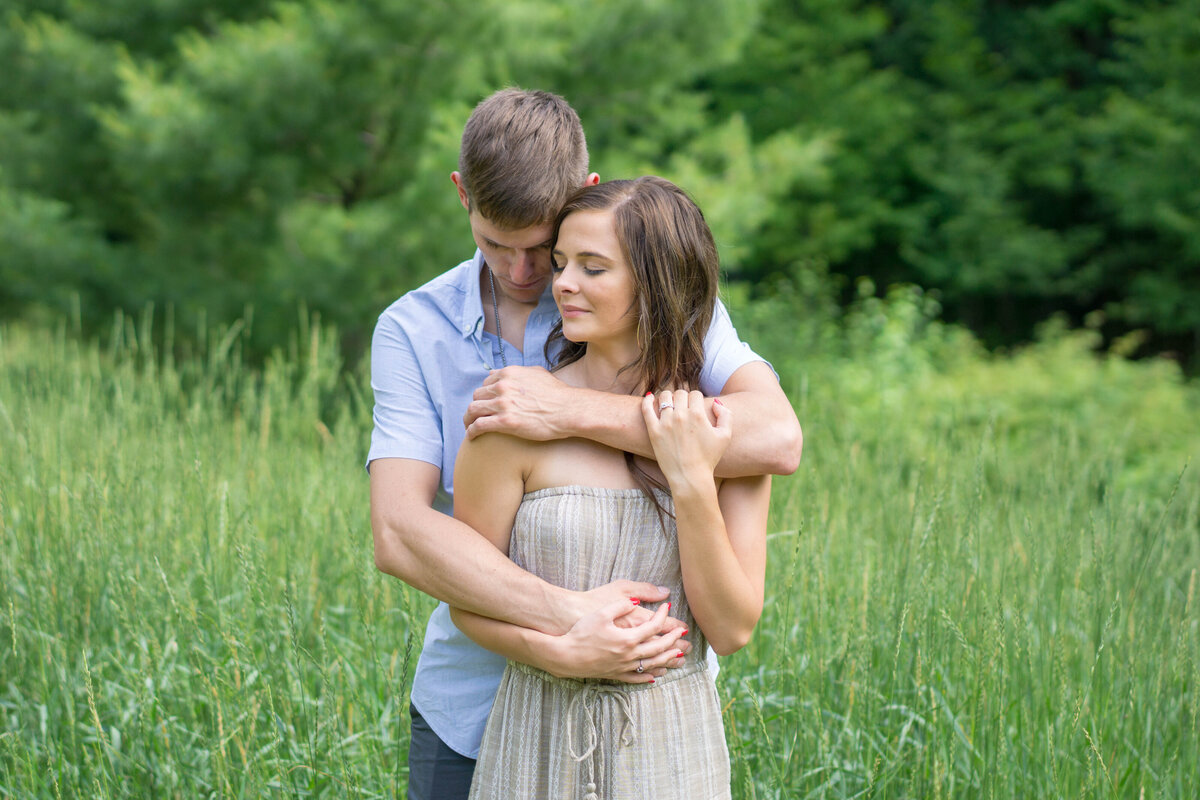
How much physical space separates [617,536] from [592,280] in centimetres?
42

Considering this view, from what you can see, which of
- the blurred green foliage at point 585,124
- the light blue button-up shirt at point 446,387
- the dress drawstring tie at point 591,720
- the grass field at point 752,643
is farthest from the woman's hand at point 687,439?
the blurred green foliage at point 585,124

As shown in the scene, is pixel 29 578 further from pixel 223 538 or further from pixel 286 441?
pixel 286 441

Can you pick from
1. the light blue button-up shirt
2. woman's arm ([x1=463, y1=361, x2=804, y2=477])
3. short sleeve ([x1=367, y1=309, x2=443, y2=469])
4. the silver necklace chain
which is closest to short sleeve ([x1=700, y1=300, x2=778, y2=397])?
the light blue button-up shirt

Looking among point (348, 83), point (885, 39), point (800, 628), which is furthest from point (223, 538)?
point (885, 39)

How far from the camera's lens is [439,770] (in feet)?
6.04

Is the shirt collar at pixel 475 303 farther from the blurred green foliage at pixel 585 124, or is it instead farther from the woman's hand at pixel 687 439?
the blurred green foliage at pixel 585 124

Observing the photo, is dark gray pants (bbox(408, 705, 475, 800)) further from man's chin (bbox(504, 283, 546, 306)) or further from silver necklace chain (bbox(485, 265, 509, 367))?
man's chin (bbox(504, 283, 546, 306))

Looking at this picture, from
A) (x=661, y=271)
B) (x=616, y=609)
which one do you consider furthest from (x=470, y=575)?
(x=661, y=271)

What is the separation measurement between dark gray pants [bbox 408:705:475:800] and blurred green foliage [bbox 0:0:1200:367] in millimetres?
4189

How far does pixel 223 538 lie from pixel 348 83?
4873mm

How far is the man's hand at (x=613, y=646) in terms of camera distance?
4.96 feet

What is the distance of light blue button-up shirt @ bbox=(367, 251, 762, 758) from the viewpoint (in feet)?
5.82

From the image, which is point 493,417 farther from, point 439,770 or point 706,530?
point 439,770

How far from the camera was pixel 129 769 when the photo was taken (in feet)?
7.98
